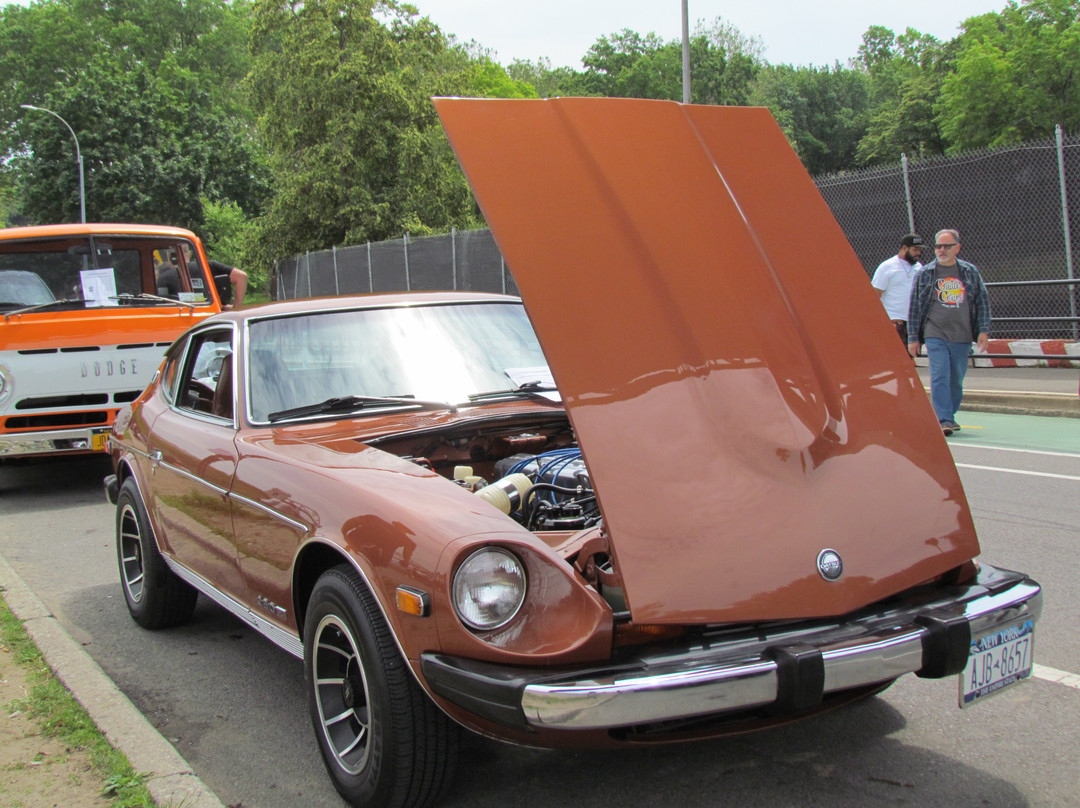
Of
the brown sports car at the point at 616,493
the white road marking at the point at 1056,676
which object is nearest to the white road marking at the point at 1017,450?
the white road marking at the point at 1056,676

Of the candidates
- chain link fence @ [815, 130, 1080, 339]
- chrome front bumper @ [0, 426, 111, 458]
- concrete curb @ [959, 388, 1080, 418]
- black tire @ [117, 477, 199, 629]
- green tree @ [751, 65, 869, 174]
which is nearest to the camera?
black tire @ [117, 477, 199, 629]

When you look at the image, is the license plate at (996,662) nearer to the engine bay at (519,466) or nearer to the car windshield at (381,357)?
the engine bay at (519,466)

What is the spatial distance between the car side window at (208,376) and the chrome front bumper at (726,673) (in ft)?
6.77

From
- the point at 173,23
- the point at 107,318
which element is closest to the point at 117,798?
the point at 107,318

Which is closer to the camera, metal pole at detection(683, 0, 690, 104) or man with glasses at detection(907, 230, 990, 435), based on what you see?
man with glasses at detection(907, 230, 990, 435)

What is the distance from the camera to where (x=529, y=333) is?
460 cm

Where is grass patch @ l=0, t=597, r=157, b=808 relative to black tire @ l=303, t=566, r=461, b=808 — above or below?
below

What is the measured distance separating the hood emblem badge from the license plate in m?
0.39

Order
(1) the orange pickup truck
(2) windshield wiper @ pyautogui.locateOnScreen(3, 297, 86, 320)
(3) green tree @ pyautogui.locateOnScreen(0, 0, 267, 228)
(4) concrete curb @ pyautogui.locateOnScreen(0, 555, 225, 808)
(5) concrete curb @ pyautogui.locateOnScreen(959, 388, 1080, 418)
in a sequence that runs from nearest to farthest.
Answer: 1. (4) concrete curb @ pyautogui.locateOnScreen(0, 555, 225, 808)
2. (1) the orange pickup truck
3. (2) windshield wiper @ pyautogui.locateOnScreen(3, 297, 86, 320)
4. (5) concrete curb @ pyautogui.locateOnScreen(959, 388, 1080, 418)
5. (3) green tree @ pyautogui.locateOnScreen(0, 0, 267, 228)

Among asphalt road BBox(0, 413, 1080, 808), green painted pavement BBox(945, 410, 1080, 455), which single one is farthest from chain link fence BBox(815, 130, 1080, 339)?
asphalt road BBox(0, 413, 1080, 808)

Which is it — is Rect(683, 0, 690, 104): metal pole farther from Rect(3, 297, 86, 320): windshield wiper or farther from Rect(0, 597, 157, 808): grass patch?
Rect(0, 597, 157, 808): grass patch

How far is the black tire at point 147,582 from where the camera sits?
464 centimetres

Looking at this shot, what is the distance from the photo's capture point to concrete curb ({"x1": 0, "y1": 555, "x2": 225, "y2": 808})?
9.75 feet

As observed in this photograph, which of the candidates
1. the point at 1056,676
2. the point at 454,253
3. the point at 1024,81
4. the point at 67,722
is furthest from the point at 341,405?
the point at 1024,81
